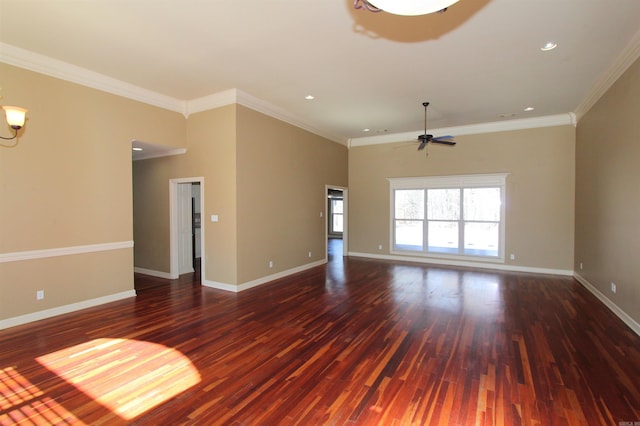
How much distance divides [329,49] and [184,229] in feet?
15.2

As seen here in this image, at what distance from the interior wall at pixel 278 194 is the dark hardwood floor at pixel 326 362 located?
111cm

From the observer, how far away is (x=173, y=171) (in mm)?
5902

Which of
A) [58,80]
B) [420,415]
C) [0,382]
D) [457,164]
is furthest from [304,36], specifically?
[457,164]

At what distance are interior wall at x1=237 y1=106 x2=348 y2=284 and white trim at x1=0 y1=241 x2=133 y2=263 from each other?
1.86 m

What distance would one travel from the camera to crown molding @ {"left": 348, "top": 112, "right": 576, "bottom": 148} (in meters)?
6.37

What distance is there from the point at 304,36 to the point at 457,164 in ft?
17.5

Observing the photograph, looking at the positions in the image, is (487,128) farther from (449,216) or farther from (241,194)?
(241,194)

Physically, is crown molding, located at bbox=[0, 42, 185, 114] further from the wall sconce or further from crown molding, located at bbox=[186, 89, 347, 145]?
the wall sconce

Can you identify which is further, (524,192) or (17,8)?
(524,192)

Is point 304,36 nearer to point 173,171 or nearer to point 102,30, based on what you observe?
point 102,30

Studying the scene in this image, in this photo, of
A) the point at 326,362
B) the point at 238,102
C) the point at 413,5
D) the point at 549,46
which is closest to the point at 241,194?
the point at 238,102

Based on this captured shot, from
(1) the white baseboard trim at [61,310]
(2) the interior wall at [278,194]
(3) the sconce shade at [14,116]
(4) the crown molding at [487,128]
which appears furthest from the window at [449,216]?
(3) the sconce shade at [14,116]

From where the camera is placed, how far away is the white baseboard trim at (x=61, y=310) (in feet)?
12.1

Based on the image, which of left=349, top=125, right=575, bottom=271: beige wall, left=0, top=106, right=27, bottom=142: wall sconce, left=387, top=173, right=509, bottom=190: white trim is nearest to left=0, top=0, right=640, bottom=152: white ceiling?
left=0, top=106, right=27, bottom=142: wall sconce
